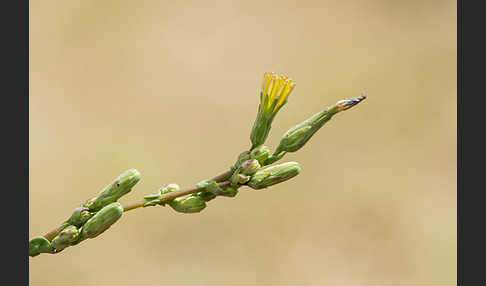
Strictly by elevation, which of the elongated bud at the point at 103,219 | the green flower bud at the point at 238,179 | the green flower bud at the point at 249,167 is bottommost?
the elongated bud at the point at 103,219

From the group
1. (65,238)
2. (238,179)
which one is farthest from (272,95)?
(65,238)

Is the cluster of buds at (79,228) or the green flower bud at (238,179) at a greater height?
the green flower bud at (238,179)

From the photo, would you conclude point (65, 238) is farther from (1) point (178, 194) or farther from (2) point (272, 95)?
(2) point (272, 95)

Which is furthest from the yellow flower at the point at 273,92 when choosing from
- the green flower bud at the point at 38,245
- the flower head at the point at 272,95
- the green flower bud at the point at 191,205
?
the green flower bud at the point at 38,245

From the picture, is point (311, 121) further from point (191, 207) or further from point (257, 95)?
point (257, 95)

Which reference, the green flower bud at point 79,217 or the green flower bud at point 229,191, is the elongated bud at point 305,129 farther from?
the green flower bud at point 79,217

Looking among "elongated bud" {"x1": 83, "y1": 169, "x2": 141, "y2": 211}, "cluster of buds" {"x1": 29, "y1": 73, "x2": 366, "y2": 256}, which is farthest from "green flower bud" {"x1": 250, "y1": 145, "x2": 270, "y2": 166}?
"elongated bud" {"x1": 83, "y1": 169, "x2": 141, "y2": 211}

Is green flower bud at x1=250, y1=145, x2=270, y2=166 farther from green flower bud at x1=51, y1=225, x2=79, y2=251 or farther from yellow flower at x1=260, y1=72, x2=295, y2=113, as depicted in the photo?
green flower bud at x1=51, y1=225, x2=79, y2=251
